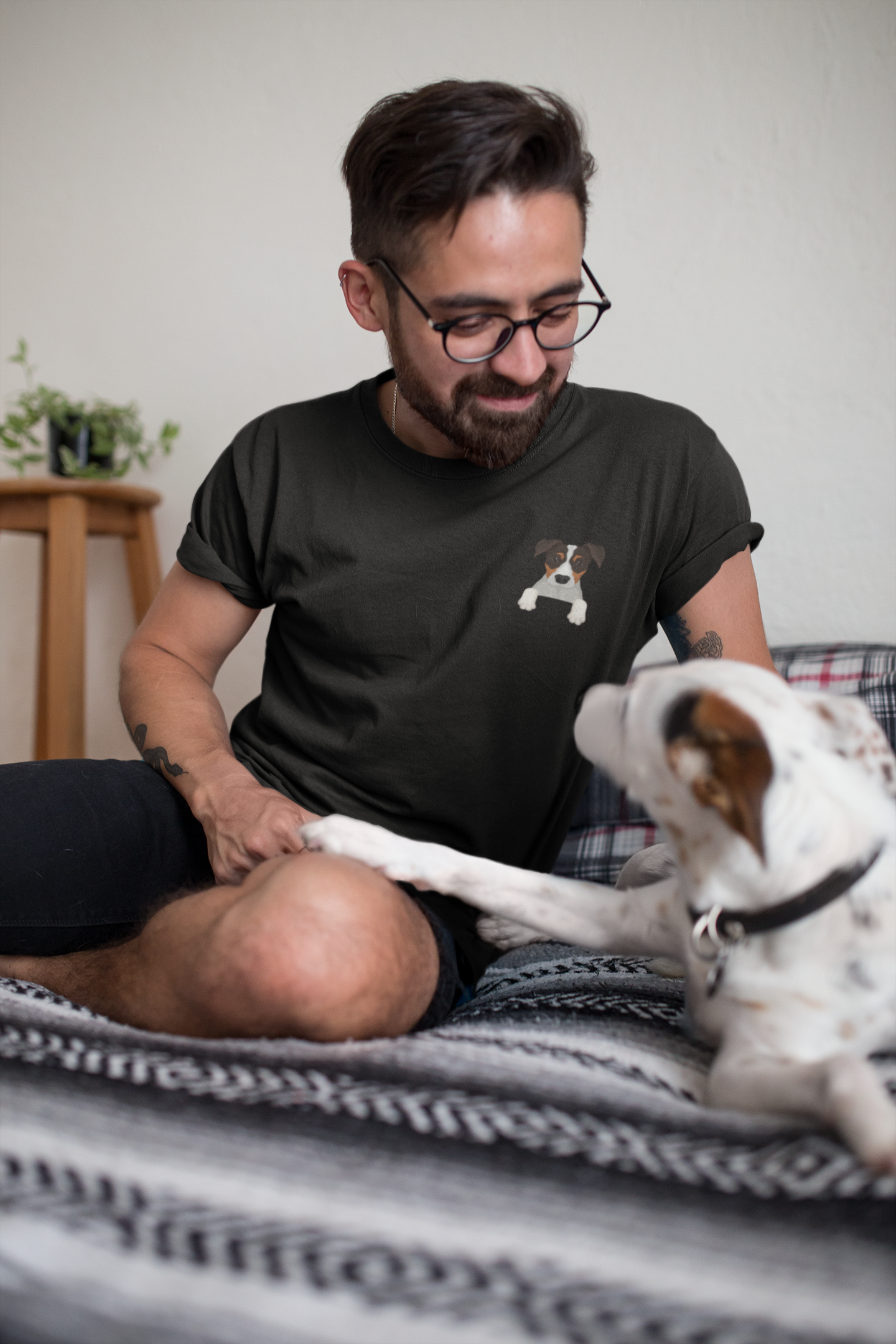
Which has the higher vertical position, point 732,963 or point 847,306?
point 847,306

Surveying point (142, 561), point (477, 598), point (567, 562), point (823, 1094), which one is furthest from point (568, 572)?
point (142, 561)

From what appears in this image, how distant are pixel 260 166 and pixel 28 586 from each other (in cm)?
139

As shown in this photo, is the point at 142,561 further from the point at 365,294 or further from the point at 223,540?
the point at 365,294

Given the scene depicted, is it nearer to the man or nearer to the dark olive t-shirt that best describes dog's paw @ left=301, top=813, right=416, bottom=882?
the man

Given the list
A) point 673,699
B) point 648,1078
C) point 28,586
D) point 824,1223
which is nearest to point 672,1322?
point 824,1223

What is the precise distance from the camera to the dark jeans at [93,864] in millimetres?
1156

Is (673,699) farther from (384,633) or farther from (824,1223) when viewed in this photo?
(384,633)

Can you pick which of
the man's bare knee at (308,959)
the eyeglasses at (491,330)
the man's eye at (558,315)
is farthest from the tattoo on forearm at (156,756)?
the man's eye at (558,315)

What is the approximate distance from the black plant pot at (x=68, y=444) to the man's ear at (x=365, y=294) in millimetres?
1173

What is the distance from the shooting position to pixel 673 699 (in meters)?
0.85

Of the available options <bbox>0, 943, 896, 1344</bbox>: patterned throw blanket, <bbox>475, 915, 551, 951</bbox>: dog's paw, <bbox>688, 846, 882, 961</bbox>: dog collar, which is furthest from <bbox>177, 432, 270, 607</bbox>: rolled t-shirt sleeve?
<bbox>688, 846, 882, 961</bbox>: dog collar

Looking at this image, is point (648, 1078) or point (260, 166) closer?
point (648, 1078)

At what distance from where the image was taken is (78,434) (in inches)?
89.5

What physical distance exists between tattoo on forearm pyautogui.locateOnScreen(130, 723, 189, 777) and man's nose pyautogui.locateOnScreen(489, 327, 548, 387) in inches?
27.7
